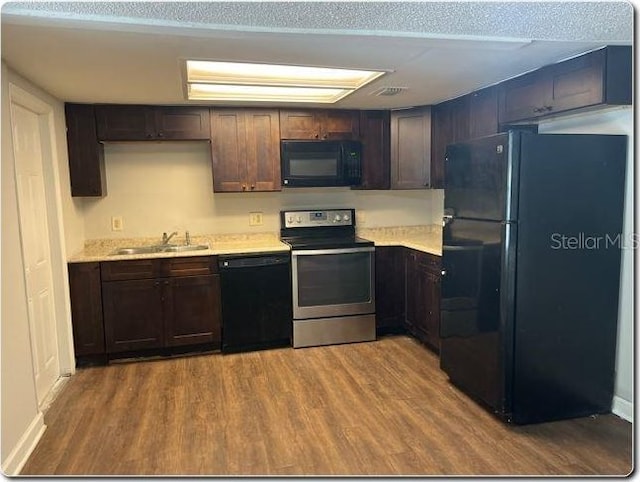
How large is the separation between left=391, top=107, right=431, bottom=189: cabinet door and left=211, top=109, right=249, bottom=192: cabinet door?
4.37 ft

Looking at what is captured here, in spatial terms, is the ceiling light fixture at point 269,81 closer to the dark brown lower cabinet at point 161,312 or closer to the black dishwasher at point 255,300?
the black dishwasher at point 255,300

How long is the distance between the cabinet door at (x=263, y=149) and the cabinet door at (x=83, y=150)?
1.19 m

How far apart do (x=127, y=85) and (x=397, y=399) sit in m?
2.66

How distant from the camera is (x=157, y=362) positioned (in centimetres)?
356

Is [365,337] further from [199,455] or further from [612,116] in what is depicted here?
[612,116]

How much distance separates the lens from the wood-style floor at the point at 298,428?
7.30 ft

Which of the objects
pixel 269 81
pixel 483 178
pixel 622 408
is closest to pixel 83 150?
pixel 269 81

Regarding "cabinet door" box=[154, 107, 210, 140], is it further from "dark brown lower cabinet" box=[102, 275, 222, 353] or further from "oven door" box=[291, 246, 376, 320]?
"oven door" box=[291, 246, 376, 320]

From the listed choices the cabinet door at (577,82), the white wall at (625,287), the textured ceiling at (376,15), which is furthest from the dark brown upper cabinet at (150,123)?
the white wall at (625,287)

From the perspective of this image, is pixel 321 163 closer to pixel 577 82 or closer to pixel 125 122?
pixel 125 122

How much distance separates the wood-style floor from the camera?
87.7 inches

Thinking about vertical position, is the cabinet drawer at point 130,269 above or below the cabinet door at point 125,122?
below

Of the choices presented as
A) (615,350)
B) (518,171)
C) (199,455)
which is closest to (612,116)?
(518,171)

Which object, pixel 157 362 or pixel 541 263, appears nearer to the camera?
pixel 541 263
